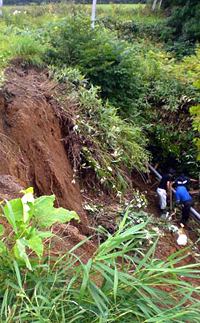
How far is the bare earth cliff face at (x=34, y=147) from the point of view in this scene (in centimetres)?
510

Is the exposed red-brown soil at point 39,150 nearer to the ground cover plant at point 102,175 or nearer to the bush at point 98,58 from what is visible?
the ground cover plant at point 102,175

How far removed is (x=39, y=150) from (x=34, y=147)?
0.27ft

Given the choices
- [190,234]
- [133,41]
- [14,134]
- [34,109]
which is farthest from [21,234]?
[133,41]

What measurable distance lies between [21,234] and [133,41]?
2151 centimetres

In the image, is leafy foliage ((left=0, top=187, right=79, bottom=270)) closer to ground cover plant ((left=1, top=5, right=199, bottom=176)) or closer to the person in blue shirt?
ground cover plant ((left=1, top=5, right=199, bottom=176))

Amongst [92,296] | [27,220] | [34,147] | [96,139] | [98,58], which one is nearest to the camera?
[92,296]

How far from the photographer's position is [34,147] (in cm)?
550

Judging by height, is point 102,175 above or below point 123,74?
below

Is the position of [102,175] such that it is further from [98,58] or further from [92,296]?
[92,296]

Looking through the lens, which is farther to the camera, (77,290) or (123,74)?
(123,74)

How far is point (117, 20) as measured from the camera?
82.0ft

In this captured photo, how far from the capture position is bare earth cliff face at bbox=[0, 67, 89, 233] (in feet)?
16.7

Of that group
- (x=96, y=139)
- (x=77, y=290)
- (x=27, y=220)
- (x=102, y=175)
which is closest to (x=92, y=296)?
(x=77, y=290)

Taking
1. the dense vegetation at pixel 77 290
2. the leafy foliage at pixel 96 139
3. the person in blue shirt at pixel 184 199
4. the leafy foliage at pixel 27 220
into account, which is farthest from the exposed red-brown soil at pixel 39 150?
the dense vegetation at pixel 77 290
